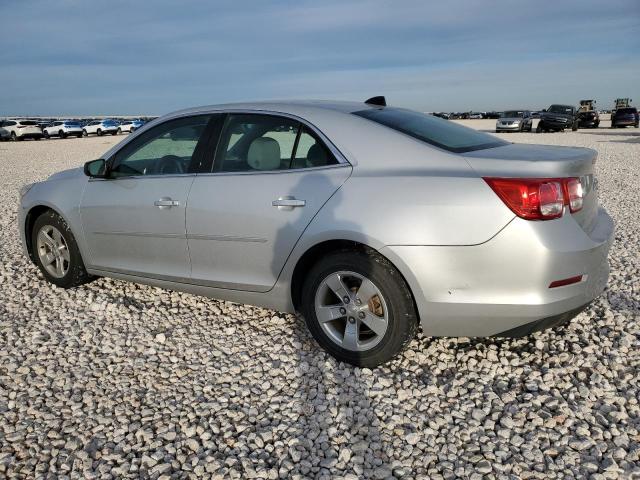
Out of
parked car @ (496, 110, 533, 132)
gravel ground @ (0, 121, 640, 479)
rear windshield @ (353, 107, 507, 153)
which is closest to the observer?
gravel ground @ (0, 121, 640, 479)

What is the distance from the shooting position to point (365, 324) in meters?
3.16

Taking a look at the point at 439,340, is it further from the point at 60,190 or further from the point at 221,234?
the point at 60,190

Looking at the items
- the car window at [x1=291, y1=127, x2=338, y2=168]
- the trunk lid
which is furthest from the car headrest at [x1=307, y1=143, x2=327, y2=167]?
the trunk lid

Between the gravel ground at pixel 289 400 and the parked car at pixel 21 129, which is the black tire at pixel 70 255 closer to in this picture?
the gravel ground at pixel 289 400

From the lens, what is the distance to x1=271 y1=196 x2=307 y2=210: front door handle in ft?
10.3

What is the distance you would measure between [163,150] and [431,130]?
1998 mm

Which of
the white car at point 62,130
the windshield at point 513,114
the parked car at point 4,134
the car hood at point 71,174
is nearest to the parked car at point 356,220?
the car hood at point 71,174

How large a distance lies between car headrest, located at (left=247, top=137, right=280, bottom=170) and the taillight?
135 cm

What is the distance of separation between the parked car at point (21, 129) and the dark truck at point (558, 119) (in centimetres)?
3506

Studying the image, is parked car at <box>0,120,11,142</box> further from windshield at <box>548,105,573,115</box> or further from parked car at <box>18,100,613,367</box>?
parked car at <box>18,100,613,367</box>

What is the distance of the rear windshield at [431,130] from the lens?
3.18m

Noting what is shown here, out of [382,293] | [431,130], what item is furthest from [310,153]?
[382,293]

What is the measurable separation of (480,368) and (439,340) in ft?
1.32

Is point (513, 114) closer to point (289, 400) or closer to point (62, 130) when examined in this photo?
point (62, 130)
